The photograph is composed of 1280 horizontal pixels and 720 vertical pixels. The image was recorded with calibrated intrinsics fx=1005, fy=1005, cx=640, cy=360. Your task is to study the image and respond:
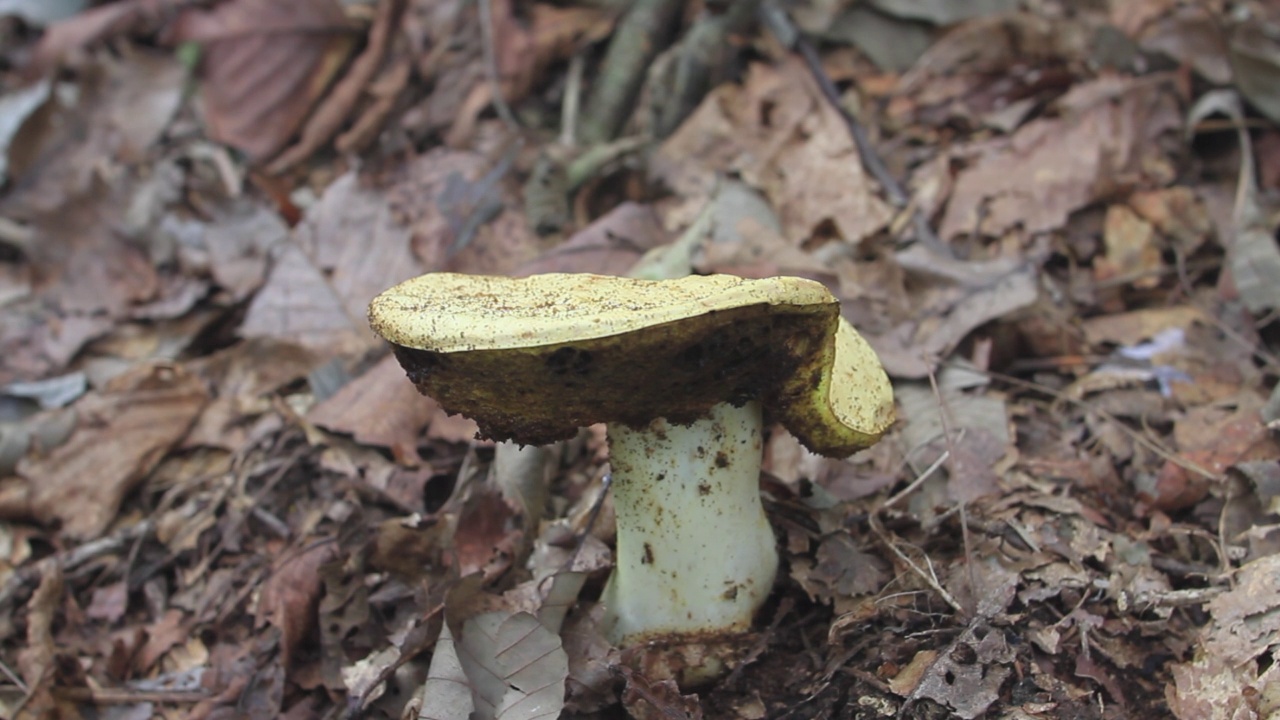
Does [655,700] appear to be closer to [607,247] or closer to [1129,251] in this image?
[607,247]

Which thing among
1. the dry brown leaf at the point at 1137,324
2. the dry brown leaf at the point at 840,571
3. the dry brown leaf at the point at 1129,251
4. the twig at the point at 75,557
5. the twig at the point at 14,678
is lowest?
the dry brown leaf at the point at 1137,324

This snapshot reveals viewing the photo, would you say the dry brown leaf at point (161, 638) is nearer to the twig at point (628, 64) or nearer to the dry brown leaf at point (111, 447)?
the dry brown leaf at point (111, 447)

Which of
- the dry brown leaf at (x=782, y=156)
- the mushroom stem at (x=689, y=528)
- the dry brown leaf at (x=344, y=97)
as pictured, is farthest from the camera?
the dry brown leaf at (x=344, y=97)

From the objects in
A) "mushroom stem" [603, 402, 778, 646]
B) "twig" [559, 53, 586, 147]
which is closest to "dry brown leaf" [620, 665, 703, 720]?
"mushroom stem" [603, 402, 778, 646]

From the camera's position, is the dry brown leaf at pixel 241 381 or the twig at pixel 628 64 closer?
the dry brown leaf at pixel 241 381

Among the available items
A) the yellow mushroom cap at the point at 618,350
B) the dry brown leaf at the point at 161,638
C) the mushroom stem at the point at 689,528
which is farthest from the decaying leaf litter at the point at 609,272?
the yellow mushroom cap at the point at 618,350

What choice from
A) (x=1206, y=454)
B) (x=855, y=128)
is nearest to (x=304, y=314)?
(x=855, y=128)
